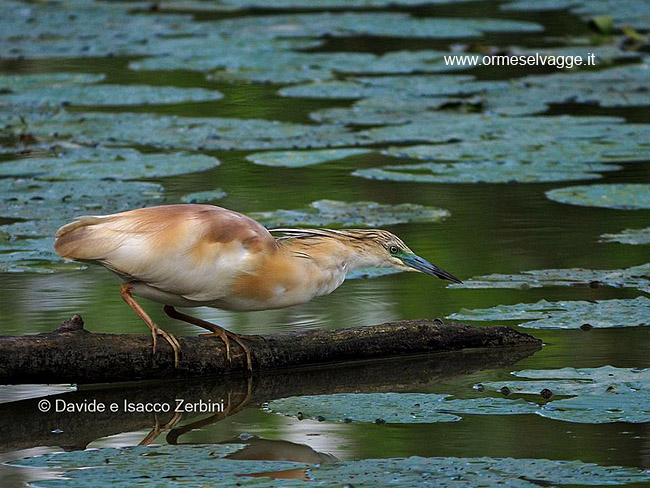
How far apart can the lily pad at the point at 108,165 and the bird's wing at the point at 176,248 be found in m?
3.63

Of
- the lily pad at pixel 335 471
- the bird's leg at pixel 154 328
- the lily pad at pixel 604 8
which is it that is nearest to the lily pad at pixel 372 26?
the lily pad at pixel 604 8

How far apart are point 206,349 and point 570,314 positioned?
153 cm

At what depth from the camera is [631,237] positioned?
22.8ft

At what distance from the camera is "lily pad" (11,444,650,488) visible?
153 inches

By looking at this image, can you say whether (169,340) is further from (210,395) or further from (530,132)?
(530,132)

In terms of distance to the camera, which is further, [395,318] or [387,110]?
[387,110]

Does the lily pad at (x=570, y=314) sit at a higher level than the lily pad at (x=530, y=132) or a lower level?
lower

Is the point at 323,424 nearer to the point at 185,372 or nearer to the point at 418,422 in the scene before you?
the point at 418,422

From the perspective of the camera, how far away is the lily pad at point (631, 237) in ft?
22.6

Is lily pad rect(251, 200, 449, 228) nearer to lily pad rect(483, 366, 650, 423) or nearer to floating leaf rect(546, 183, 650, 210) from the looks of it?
floating leaf rect(546, 183, 650, 210)

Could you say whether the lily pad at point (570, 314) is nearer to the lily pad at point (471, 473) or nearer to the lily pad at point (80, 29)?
the lily pad at point (471, 473)

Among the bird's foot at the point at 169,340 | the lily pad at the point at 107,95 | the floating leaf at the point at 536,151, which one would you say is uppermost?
the lily pad at the point at 107,95

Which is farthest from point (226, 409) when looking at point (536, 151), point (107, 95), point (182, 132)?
point (107, 95)

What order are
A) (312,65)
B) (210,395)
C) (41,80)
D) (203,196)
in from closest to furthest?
(210,395), (203,196), (41,80), (312,65)
